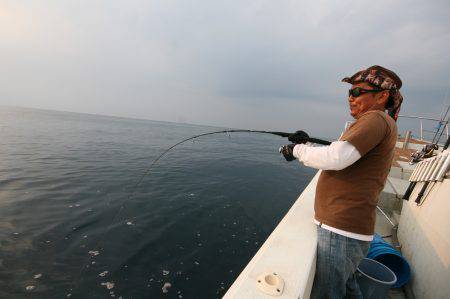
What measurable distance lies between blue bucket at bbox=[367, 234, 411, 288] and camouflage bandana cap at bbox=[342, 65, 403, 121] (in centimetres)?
225

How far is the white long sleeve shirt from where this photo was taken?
1799mm

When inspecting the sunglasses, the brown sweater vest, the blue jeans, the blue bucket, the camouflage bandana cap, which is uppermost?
the camouflage bandana cap

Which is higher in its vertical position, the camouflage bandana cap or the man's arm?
the camouflage bandana cap

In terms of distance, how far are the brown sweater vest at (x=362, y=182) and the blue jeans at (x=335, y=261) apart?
0.14 m

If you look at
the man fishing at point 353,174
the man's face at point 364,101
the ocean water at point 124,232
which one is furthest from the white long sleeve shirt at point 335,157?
the ocean water at point 124,232

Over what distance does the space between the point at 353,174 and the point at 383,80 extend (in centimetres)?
88

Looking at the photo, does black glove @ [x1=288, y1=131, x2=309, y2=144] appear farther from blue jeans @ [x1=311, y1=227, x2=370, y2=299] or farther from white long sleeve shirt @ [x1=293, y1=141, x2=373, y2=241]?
blue jeans @ [x1=311, y1=227, x2=370, y2=299]

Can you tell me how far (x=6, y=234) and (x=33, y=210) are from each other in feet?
5.00

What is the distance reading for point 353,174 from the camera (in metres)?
2.01

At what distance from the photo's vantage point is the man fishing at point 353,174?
5.99ft

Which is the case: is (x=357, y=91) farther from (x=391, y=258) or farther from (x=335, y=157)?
(x=391, y=258)

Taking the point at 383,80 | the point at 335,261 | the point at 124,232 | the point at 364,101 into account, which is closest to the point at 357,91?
the point at 364,101

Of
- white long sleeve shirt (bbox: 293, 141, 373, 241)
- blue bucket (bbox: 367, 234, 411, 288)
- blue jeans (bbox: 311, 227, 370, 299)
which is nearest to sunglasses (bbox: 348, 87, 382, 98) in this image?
white long sleeve shirt (bbox: 293, 141, 373, 241)

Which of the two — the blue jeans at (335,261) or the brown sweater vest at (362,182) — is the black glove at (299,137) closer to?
the brown sweater vest at (362,182)
